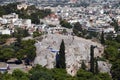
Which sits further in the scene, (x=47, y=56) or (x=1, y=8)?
(x=1, y=8)

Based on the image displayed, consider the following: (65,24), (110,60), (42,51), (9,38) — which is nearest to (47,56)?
(42,51)

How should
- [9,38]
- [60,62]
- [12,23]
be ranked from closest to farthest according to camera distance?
[60,62] → [9,38] → [12,23]

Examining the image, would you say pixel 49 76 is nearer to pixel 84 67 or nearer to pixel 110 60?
pixel 84 67

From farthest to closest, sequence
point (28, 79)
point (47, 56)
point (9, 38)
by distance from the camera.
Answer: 1. point (9, 38)
2. point (47, 56)
3. point (28, 79)

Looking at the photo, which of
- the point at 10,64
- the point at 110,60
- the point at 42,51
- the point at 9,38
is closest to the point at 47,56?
the point at 42,51

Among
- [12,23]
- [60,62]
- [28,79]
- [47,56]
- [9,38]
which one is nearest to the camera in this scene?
[28,79]

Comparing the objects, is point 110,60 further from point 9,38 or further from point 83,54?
point 9,38
